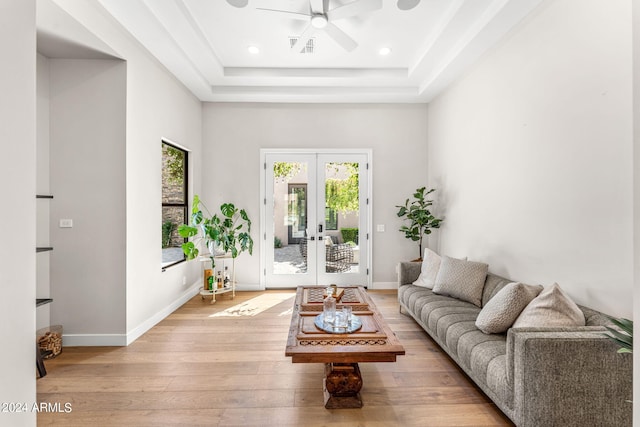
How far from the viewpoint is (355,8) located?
2.79 meters

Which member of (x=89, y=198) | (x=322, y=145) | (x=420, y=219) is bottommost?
(x=420, y=219)

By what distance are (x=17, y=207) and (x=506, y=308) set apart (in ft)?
9.33

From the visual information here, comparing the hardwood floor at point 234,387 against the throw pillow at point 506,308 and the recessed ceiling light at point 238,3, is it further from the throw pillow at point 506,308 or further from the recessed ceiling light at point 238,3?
the recessed ceiling light at point 238,3

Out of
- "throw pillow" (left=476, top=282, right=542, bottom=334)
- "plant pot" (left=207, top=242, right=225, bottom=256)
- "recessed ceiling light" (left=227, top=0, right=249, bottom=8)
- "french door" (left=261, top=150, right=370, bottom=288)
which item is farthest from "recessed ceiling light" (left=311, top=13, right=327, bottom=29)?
"plant pot" (left=207, top=242, right=225, bottom=256)

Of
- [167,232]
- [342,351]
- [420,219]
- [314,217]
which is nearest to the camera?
Result: [342,351]

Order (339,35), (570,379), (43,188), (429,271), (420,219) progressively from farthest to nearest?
(420,219), (429,271), (339,35), (43,188), (570,379)

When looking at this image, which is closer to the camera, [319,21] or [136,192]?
[319,21]

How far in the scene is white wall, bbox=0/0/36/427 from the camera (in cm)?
96

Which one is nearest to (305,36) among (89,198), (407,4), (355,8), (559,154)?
(355,8)

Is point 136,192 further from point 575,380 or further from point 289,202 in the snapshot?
point 575,380

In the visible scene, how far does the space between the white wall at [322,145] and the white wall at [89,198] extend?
2075 mm

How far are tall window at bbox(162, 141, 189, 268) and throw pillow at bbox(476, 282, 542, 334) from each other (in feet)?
12.3

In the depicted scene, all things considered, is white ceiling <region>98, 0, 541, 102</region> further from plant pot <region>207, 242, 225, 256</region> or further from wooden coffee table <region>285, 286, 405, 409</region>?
wooden coffee table <region>285, 286, 405, 409</region>

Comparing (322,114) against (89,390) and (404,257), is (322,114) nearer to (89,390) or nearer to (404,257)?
(404,257)
